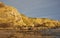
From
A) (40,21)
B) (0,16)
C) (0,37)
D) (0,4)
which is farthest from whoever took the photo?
(40,21)

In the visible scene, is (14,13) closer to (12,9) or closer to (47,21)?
(12,9)

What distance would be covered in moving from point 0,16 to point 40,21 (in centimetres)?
739

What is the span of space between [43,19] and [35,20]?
1.17m

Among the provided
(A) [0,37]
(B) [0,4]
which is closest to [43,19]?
(B) [0,4]

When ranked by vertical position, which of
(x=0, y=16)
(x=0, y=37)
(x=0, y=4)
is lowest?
(x=0, y=37)

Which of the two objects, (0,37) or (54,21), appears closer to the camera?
(0,37)

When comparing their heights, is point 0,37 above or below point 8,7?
below

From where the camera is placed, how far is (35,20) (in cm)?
2908

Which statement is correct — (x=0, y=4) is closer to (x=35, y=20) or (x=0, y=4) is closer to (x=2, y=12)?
(x=2, y=12)

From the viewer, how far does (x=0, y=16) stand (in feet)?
72.7

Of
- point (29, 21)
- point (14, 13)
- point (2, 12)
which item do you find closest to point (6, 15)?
point (2, 12)

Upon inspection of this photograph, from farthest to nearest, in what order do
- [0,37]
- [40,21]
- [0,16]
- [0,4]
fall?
[40,21], [0,4], [0,16], [0,37]

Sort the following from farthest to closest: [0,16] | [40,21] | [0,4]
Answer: [40,21] → [0,4] → [0,16]

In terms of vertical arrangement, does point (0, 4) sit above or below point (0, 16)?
above
